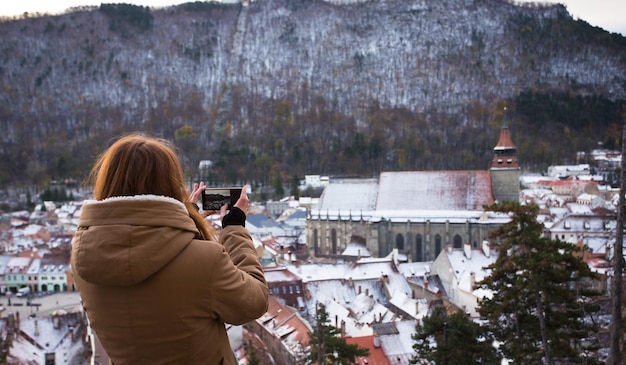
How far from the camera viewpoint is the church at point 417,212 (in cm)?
3669

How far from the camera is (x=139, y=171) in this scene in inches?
84.4

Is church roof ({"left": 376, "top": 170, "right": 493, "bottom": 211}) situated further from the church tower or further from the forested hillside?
the forested hillside

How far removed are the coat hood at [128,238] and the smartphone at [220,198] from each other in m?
0.54

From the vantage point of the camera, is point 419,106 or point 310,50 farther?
point 310,50

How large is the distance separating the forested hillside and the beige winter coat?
259 ft

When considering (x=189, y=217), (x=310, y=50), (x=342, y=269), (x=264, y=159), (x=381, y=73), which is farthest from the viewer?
(x=310, y=50)

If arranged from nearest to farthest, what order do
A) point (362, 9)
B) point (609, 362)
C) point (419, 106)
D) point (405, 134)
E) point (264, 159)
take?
point (609, 362)
point (264, 159)
point (405, 134)
point (419, 106)
point (362, 9)

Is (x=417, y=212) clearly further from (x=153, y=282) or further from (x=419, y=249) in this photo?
(x=153, y=282)

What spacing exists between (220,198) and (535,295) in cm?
914

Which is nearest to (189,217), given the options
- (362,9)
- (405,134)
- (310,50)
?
(405,134)

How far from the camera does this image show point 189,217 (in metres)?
2.14

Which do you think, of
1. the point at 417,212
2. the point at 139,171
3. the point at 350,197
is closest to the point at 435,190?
the point at 417,212

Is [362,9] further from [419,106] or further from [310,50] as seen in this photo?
[419,106]

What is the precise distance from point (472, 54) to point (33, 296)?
438ft
